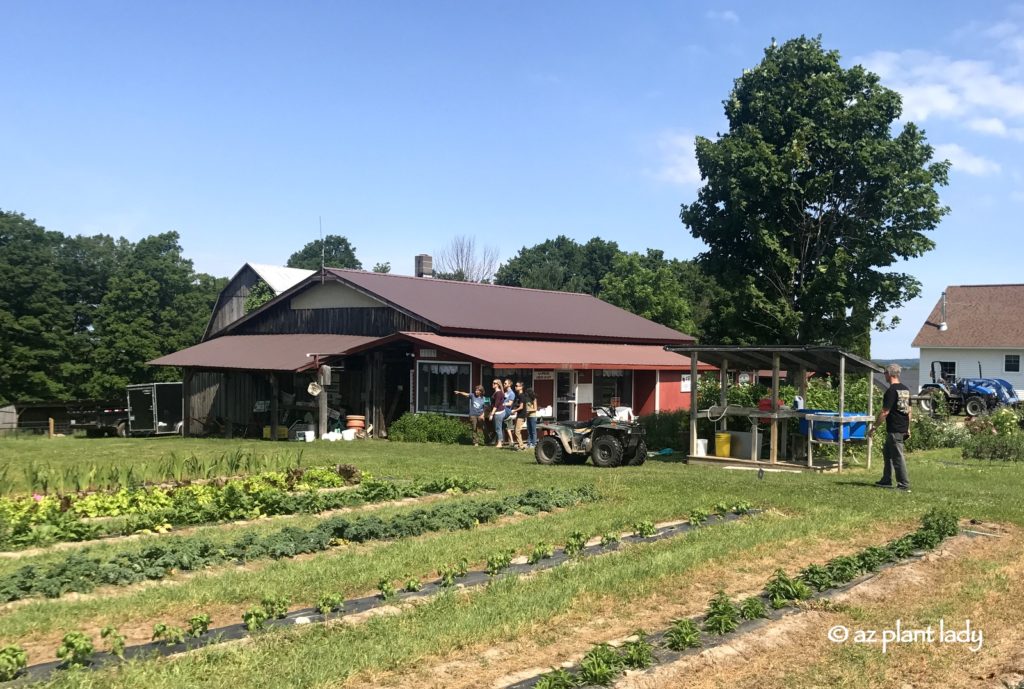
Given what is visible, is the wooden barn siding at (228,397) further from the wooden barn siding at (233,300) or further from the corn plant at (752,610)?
the corn plant at (752,610)

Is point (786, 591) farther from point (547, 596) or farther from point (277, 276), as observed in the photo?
point (277, 276)

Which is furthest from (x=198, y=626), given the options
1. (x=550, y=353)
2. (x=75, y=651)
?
(x=550, y=353)

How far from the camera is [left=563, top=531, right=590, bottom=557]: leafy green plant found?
8.54 meters

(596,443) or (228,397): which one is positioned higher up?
(228,397)

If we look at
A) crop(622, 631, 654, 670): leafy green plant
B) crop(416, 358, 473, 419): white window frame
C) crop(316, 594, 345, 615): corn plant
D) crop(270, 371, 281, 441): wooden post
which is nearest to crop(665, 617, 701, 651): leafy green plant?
crop(622, 631, 654, 670): leafy green plant

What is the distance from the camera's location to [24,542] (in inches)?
351

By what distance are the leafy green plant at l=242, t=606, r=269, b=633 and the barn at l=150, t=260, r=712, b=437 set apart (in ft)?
58.0

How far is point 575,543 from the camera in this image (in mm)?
8688

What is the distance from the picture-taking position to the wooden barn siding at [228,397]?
102 feet

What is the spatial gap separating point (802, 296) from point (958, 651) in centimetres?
2485

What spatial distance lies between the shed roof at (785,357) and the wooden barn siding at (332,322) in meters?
11.2

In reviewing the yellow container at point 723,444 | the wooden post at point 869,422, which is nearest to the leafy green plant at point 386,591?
the yellow container at point 723,444

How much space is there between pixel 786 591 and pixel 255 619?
3.89 m

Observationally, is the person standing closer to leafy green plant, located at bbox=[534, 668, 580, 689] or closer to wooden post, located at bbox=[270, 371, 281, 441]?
wooden post, located at bbox=[270, 371, 281, 441]
